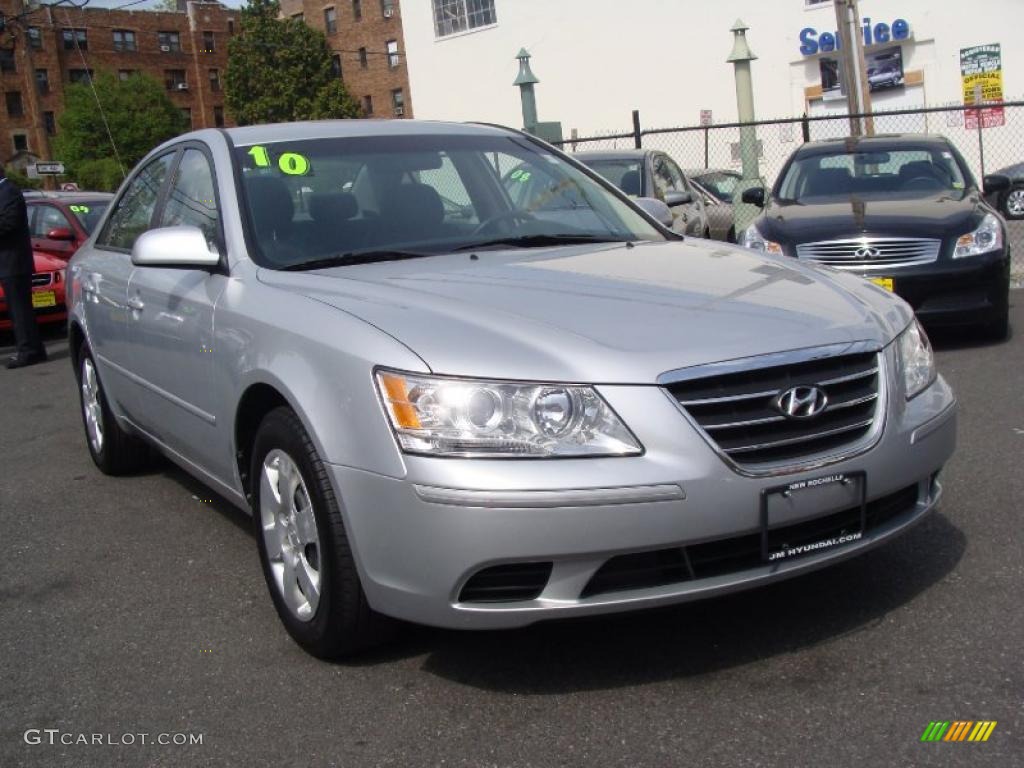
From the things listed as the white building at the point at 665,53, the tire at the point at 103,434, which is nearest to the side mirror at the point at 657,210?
the tire at the point at 103,434

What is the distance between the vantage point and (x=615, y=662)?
3479 mm

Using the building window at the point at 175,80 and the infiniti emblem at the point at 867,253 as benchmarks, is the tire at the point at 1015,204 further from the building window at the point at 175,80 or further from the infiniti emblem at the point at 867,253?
the building window at the point at 175,80

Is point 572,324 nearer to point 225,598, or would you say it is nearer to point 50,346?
point 225,598

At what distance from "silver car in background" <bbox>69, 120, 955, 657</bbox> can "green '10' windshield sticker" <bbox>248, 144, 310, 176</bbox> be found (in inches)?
0.7

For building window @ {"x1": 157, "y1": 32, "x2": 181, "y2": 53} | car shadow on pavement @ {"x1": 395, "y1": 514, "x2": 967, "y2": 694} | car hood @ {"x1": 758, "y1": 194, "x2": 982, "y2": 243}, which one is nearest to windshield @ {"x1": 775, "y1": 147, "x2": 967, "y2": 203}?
car hood @ {"x1": 758, "y1": 194, "x2": 982, "y2": 243}

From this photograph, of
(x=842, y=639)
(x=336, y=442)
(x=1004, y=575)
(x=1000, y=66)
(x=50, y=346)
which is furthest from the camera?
(x=1000, y=66)

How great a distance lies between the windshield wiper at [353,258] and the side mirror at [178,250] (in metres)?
0.29

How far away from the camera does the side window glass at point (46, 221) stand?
1356cm

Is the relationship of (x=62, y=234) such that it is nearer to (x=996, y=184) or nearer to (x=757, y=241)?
(x=757, y=241)

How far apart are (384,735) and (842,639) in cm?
133

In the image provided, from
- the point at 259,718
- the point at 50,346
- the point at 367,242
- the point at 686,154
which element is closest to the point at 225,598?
the point at 259,718

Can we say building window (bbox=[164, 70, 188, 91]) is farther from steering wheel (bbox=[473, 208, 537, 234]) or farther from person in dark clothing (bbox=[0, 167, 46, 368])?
steering wheel (bbox=[473, 208, 537, 234])

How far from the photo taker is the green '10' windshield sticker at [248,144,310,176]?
4547mm

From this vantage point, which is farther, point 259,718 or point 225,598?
point 225,598
